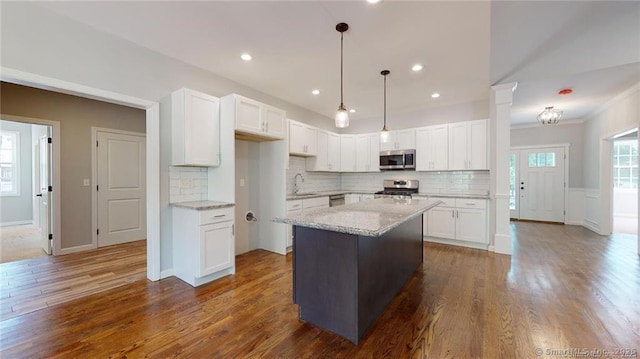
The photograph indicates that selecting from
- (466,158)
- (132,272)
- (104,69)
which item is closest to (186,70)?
(104,69)

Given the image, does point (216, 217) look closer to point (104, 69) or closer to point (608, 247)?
point (104, 69)

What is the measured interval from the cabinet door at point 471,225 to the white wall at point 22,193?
997cm

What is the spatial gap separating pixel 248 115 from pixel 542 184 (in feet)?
25.6

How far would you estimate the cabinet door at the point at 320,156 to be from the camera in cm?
521

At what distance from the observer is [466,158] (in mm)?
4660

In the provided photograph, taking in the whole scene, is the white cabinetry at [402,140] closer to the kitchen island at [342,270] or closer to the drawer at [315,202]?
the drawer at [315,202]

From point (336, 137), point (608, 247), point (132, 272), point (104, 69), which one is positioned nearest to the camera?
point (104, 69)

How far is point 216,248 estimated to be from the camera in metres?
3.08

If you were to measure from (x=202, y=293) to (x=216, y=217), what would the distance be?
32.8 inches

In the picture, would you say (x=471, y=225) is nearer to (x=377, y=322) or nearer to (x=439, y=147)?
(x=439, y=147)

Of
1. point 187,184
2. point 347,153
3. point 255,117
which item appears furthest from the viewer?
point 347,153

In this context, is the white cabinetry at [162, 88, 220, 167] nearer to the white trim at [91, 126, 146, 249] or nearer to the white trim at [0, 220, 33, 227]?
the white trim at [91, 126, 146, 249]

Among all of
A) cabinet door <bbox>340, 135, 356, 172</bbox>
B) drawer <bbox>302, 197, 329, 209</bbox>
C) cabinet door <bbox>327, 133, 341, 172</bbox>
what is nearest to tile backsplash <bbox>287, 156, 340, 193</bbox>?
cabinet door <bbox>327, 133, 341, 172</bbox>

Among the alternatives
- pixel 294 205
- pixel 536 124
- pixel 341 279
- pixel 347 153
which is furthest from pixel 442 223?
pixel 536 124
